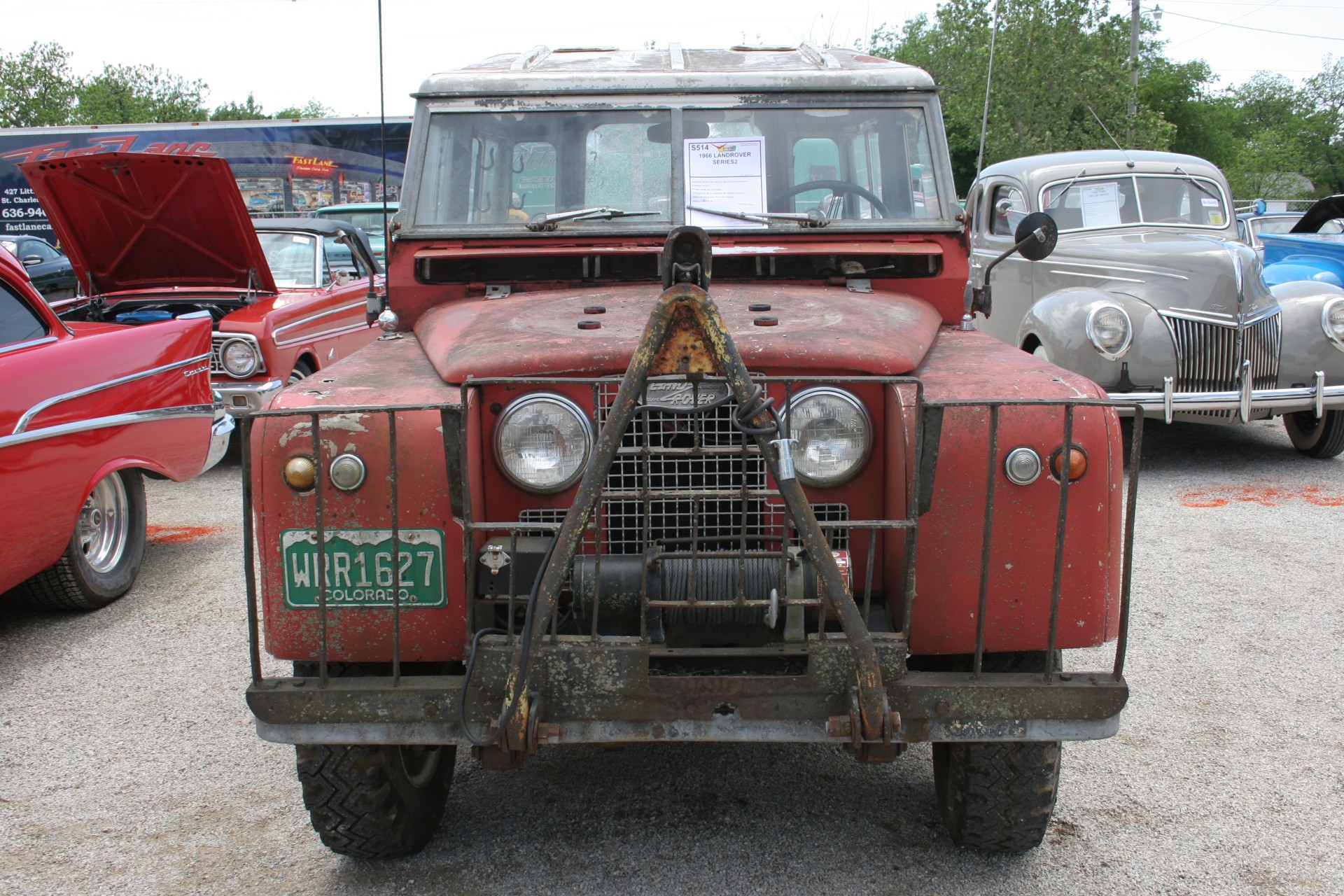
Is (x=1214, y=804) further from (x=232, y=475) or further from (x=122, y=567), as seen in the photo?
(x=232, y=475)

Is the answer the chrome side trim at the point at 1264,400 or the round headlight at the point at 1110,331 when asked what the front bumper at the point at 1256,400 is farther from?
the round headlight at the point at 1110,331

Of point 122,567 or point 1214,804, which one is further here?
point 122,567

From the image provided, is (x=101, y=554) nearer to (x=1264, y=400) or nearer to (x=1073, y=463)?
(x=1073, y=463)

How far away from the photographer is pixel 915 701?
2408 millimetres

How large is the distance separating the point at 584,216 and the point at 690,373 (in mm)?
1622

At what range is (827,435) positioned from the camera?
8.77 ft

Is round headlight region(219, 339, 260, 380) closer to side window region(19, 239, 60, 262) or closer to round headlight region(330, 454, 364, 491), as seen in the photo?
round headlight region(330, 454, 364, 491)

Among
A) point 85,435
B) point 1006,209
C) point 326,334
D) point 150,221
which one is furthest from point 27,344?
point 1006,209

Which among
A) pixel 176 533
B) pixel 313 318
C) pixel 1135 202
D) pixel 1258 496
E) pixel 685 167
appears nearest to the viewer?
pixel 685 167

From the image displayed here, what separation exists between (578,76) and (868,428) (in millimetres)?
1978

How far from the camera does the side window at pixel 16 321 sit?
4.67 meters

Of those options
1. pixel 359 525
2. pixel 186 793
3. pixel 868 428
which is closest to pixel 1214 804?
pixel 868 428

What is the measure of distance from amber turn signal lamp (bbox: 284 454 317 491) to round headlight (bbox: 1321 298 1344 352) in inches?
298

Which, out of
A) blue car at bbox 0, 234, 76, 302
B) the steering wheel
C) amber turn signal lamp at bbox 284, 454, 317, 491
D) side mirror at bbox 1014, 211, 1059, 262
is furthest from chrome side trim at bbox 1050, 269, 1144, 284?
blue car at bbox 0, 234, 76, 302
